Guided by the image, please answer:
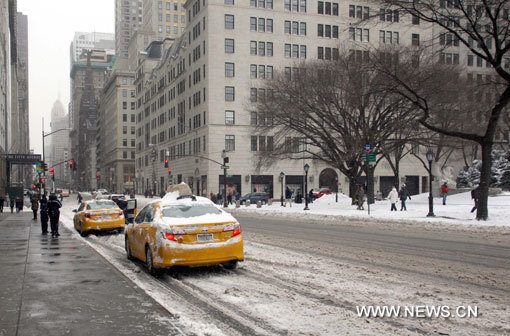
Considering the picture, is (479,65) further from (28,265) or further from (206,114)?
(28,265)

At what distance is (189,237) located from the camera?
984 cm

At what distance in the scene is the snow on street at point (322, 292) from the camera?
6.26 meters

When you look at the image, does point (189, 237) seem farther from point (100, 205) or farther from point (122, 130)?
point (122, 130)

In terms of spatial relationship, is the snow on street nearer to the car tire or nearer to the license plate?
the car tire

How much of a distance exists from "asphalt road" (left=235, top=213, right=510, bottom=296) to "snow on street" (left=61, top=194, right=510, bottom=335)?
0.04 meters

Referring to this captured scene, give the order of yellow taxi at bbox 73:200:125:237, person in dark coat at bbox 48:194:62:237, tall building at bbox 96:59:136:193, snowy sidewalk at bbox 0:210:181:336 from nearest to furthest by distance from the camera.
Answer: snowy sidewalk at bbox 0:210:181:336, person in dark coat at bbox 48:194:62:237, yellow taxi at bbox 73:200:125:237, tall building at bbox 96:59:136:193

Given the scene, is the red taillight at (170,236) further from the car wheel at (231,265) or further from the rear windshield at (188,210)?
the car wheel at (231,265)

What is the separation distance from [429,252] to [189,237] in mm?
6727

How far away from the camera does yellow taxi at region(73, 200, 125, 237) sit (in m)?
20.1

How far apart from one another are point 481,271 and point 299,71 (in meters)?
31.1

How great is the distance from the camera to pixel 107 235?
20.6 meters

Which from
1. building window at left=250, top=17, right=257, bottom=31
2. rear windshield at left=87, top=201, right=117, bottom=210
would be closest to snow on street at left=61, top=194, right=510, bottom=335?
rear windshield at left=87, top=201, right=117, bottom=210

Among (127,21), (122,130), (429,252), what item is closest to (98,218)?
(429,252)

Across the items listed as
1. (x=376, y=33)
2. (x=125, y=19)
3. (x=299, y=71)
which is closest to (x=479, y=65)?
(x=376, y=33)
